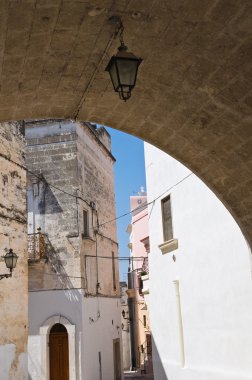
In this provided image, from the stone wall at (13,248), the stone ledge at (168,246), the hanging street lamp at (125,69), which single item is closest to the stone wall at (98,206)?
the stone wall at (13,248)

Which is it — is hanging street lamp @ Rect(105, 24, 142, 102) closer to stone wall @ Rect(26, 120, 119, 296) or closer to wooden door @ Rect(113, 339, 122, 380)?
stone wall @ Rect(26, 120, 119, 296)

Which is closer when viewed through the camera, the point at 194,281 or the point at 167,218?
the point at 194,281

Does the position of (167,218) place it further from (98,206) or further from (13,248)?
(98,206)

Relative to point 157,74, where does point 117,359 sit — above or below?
below

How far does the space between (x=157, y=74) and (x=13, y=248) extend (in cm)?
831

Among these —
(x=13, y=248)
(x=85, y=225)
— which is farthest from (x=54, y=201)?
(x=13, y=248)

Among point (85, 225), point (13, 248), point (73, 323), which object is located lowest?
point (73, 323)

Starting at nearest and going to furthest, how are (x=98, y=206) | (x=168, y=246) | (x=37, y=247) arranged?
(x=168, y=246) < (x=37, y=247) < (x=98, y=206)

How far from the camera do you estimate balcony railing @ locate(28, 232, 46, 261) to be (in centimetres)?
1748

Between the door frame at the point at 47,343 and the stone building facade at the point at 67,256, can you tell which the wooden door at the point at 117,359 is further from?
the door frame at the point at 47,343

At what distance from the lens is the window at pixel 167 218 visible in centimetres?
1102

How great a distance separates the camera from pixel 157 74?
4.95m

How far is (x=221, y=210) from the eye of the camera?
859 centimetres

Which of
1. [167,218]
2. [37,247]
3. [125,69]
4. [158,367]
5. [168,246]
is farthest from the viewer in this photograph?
[37,247]
